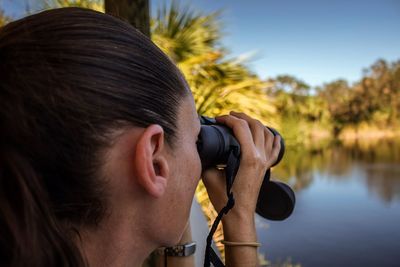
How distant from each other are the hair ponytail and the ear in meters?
0.12

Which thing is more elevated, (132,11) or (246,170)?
(132,11)

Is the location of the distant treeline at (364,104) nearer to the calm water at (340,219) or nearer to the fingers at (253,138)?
the calm water at (340,219)

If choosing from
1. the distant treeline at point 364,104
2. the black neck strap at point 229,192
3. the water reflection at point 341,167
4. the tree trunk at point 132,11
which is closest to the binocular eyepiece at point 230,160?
the black neck strap at point 229,192

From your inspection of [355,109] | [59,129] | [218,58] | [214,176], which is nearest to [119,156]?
[59,129]

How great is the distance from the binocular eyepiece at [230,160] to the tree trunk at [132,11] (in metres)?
0.89

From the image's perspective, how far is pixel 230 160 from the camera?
0.77 meters

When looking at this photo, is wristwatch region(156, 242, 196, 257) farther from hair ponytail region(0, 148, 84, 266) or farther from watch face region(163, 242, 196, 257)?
hair ponytail region(0, 148, 84, 266)

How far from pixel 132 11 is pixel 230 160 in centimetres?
103

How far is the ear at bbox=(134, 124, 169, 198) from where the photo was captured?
51cm

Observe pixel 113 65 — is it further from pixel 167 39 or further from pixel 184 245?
pixel 167 39

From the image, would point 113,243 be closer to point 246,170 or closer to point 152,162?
point 152,162

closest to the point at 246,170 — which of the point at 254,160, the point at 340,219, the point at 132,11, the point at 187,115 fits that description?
the point at 254,160

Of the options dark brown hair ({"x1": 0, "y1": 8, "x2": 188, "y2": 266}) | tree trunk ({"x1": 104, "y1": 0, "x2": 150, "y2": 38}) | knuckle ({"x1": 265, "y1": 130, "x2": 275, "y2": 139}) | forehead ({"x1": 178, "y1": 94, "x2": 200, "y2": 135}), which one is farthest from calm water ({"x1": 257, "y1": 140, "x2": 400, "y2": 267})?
dark brown hair ({"x1": 0, "y1": 8, "x2": 188, "y2": 266})

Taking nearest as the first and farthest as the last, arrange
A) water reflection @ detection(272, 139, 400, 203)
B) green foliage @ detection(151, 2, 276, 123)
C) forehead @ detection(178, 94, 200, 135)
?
forehead @ detection(178, 94, 200, 135) < green foliage @ detection(151, 2, 276, 123) < water reflection @ detection(272, 139, 400, 203)
